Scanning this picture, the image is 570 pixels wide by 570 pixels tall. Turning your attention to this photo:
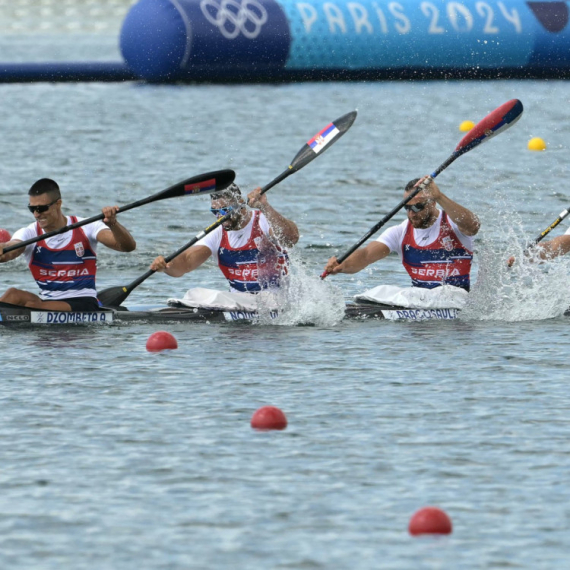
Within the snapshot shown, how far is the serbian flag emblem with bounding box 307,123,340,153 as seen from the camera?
13.1 metres

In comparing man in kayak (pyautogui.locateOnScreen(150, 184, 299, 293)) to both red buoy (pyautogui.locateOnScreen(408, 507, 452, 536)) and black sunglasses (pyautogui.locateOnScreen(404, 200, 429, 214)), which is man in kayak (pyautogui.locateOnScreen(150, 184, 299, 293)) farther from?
red buoy (pyautogui.locateOnScreen(408, 507, 452, 536))

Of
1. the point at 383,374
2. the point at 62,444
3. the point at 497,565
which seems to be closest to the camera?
the point at 497,565

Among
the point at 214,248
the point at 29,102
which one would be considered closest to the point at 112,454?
the point at 214,248

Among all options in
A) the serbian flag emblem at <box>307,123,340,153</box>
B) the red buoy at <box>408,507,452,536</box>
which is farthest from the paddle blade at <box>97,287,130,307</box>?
the red buoy at <box>408,507,452,536</box>

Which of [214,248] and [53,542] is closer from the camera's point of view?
[53,542]

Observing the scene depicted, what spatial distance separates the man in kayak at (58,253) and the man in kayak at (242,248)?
56 cm

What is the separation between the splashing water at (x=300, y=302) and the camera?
1170cm

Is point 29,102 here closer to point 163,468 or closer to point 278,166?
point 278,166

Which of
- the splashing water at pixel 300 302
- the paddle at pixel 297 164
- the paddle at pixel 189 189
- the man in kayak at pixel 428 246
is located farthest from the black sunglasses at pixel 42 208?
the man in kayak at pixel 428 246

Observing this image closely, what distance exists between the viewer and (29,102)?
3606 centimetres

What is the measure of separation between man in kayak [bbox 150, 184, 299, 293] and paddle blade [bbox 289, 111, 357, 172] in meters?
1.17

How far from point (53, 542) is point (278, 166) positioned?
18362mm

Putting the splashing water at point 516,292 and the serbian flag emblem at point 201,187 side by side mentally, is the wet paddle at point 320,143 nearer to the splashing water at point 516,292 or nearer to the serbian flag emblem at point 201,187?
the serbian flag emblem at point 201,187

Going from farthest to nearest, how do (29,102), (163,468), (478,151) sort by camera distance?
(29,102) → (478,151) → (163,468)
